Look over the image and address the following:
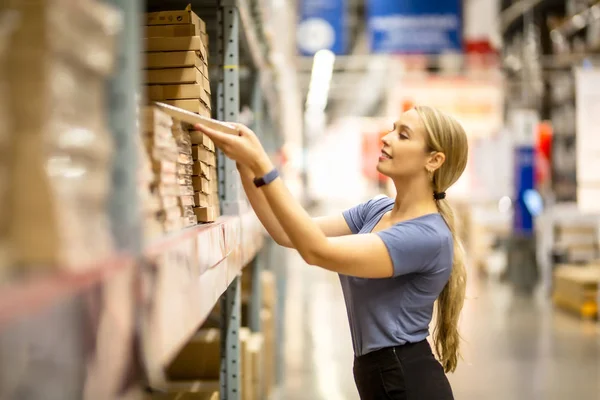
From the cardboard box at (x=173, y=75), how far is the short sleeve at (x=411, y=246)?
73 cm

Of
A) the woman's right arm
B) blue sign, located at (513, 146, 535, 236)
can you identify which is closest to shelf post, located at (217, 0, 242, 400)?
the woman's right arm

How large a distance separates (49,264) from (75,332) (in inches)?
3.6

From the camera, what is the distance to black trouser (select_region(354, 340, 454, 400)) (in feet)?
7.26

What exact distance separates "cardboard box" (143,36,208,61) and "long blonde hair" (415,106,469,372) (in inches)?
29.7

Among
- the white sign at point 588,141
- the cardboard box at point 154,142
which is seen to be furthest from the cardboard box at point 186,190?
the white sign at point 588,141

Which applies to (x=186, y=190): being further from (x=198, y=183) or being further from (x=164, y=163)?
(x=164, y=163)

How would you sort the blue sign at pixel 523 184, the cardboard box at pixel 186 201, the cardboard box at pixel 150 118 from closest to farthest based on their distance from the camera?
the cardboard box at pixel 150 118
the cardboard box at pixel 186 201
the blue sign at pixel 523 184

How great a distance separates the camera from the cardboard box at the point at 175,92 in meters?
2.14

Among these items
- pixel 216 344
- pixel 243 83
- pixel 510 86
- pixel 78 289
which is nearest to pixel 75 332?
pixel 78 289

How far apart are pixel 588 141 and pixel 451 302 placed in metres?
7.25

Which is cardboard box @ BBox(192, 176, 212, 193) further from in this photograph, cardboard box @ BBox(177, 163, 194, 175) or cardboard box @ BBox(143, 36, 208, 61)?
cardboard box @ BBox(143, 36, 208, 61)

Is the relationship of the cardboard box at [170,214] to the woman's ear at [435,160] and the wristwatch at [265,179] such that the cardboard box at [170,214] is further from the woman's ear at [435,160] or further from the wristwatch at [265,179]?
the woman's ear at [435,160]

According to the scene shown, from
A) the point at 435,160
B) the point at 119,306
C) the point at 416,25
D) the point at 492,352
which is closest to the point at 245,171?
the point at 435,160

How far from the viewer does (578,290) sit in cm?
872
